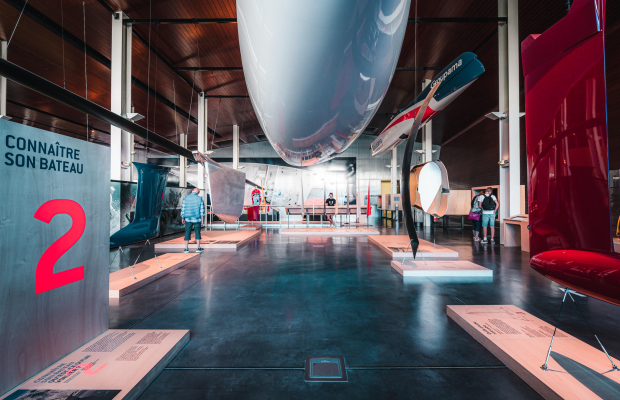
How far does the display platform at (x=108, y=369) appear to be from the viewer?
1237 millimetres

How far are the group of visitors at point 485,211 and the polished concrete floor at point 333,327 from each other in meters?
2.79

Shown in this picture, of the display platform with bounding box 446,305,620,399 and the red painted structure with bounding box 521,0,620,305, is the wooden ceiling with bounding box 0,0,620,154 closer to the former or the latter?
the red painted structure with bounding box 521,0,620,305

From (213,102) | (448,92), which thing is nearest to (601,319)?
(448,92)

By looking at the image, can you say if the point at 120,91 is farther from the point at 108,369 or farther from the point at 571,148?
the point at 571,148

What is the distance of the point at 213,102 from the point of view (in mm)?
12289

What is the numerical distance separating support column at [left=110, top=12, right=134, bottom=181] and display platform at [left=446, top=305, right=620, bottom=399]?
7.68 metres

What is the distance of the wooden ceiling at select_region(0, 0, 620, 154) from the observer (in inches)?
241

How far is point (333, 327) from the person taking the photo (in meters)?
2.16

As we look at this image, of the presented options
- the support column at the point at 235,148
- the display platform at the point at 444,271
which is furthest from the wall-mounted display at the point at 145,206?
the support column at the point at 235,148

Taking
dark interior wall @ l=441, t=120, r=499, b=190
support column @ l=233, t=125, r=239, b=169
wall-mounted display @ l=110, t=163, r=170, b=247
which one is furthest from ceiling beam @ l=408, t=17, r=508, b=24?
support column @ l=233, t=125, r=239, b=169

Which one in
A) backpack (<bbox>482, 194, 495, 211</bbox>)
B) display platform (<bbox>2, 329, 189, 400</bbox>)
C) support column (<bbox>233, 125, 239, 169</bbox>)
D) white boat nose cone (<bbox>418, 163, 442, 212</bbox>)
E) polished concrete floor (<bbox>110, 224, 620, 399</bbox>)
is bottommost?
polished concrete floor (<bbox>110, 224, 620, 399</bbox>)

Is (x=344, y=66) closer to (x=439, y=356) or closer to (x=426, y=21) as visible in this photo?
(x=439, y=356)

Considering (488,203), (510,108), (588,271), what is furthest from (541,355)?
(510,108)

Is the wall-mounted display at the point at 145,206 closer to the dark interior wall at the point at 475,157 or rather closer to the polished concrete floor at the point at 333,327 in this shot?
the polished concrete floor at the point at 333,327
